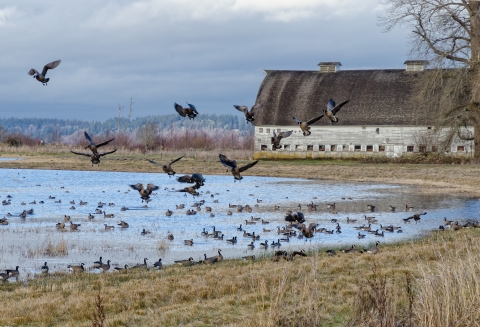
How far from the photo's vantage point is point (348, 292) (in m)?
13.5

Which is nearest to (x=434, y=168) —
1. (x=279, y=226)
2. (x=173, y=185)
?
(x=173, y=185)

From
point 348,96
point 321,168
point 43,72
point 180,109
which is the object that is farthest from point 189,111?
point 348,96

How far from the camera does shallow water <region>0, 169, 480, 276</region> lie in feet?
69.4

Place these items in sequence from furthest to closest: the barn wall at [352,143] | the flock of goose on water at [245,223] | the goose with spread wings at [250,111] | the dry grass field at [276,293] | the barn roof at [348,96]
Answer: the barn roof at [348,96], the barn wall at [352,143], the flock of goose on water at [245,223], the goose with spread wings at [250,111], the dry grass field at [276,293]

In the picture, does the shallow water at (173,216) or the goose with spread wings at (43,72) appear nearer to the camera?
the goose with spread wings at (43,72)

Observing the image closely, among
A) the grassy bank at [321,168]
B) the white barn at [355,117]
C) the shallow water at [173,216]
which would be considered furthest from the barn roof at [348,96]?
the shallow water at [173,216]

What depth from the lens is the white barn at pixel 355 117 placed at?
6391cm

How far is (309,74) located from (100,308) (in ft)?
218

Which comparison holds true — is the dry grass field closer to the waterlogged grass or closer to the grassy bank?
the waterlogged grass

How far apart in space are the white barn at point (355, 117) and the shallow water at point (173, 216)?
17.3 metres

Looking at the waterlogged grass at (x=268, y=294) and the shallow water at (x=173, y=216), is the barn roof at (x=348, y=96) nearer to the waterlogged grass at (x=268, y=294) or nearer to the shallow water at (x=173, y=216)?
the shallow water at (x=173, y=216)

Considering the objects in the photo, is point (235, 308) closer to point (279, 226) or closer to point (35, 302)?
point (35, 302)

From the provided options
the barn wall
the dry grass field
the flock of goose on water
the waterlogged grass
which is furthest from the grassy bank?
the waterlogged grass

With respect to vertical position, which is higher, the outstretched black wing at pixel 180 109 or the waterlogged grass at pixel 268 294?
the outstretched black wing at pixel 180 109
